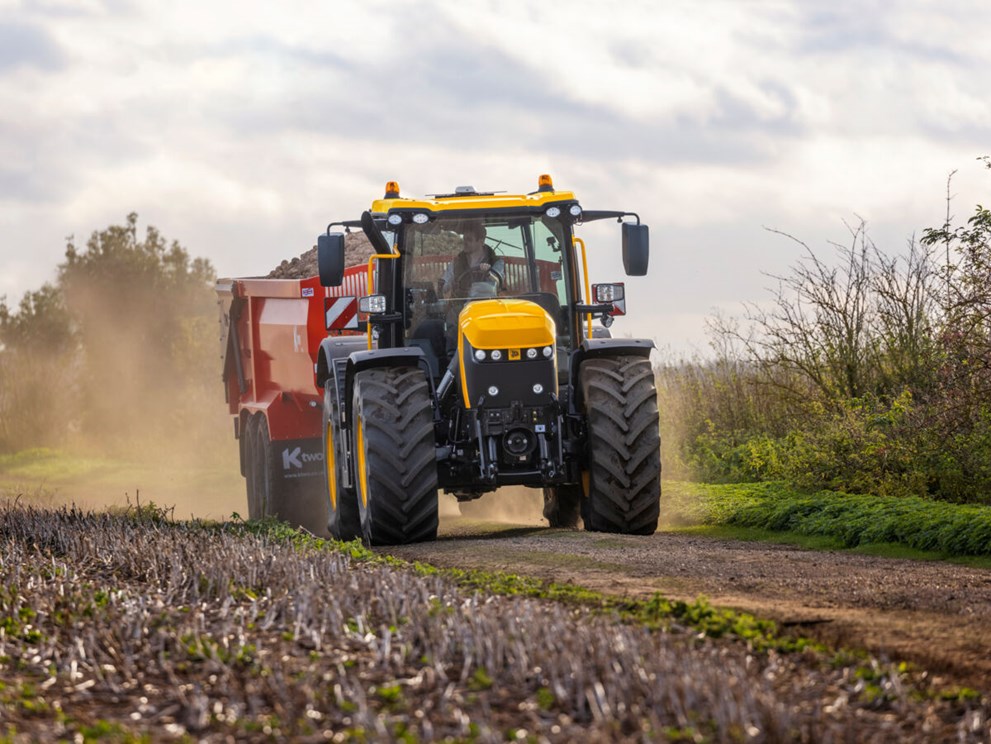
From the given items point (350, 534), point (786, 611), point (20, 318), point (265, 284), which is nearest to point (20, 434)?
point (20, 318)

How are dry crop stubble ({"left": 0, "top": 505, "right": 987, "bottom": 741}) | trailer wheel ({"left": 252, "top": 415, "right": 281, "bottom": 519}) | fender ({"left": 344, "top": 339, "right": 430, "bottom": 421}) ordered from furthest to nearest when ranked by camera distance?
trailer wheel ({"left": 252, "top": 415, "right": 281, "bottom": 519})
fender ({"left": 344, "top": 339, "right": 430, "bottom": 421})
dry crop stubble ({"left": 0, "top": 505, "right": 987, "bottom": 741})

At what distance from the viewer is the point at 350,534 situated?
12.3m

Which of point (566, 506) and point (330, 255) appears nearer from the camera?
point (330, 255)

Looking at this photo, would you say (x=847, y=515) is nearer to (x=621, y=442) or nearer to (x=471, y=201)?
(x=621, y=442)

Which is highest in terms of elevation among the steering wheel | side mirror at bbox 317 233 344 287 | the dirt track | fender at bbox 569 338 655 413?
side mirror at bbox 317 233 344 287

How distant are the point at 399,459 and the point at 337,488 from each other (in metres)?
2.28

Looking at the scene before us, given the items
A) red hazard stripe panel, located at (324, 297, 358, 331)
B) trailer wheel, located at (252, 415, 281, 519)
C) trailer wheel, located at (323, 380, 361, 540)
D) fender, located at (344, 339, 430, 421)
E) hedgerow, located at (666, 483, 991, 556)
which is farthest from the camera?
trailer wheel, located at (252, 415, 281, 519)

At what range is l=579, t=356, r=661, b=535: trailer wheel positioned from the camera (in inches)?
413

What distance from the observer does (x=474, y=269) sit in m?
11.5

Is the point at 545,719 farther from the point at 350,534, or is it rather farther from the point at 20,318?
the point at 20,318

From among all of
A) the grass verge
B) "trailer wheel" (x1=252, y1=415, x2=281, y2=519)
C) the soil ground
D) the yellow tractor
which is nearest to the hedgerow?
the grass verge

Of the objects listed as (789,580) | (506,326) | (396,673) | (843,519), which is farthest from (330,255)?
(396,673)

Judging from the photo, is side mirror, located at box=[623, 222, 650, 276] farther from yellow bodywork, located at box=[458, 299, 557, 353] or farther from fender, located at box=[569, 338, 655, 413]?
yellow bodywork, located at box=[458, 299, 557, 353]

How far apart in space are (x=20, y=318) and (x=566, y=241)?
94.0ft
